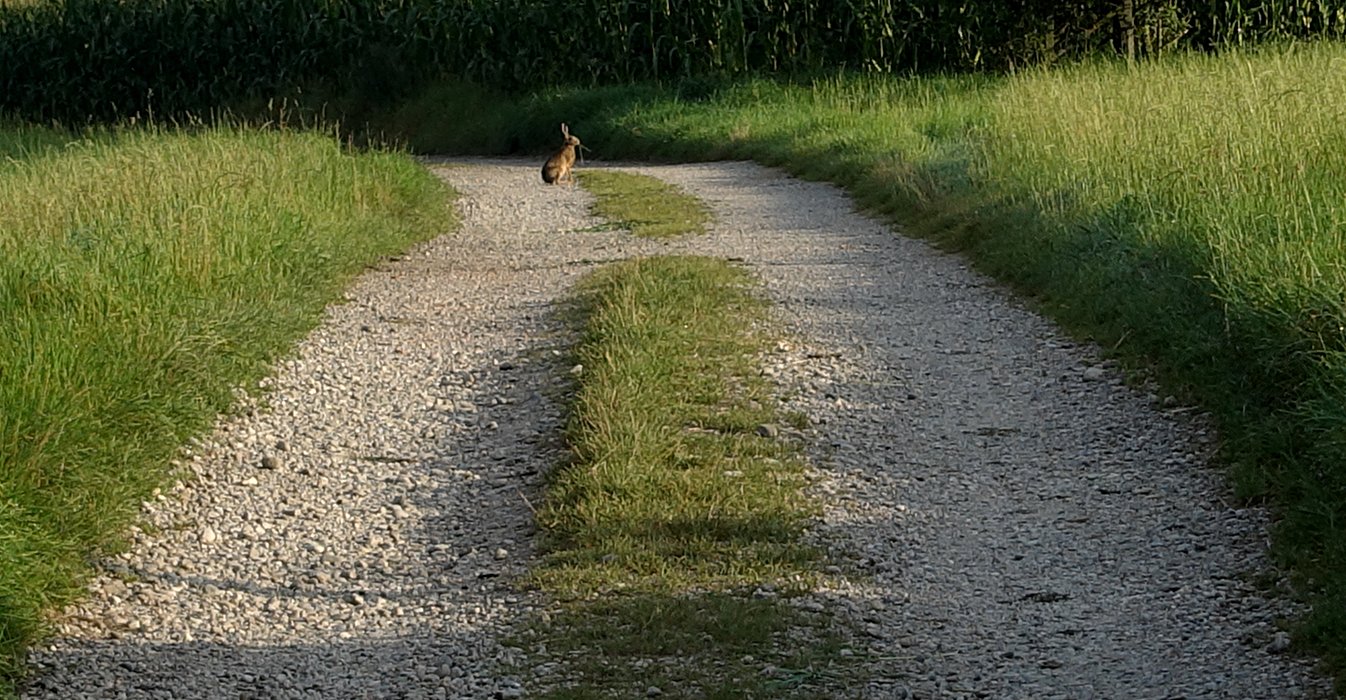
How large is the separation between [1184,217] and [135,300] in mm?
5210

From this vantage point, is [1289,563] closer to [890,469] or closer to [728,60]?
[890,469]

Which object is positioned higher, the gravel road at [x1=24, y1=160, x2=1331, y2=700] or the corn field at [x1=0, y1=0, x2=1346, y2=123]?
the corn field at [x1=0, y1=0, x2=1346, y2=123]

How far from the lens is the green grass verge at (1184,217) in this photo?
5.85m

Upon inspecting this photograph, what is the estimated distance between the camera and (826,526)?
591 cm

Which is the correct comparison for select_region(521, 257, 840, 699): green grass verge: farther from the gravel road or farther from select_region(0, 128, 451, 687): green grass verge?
select_region(0, 128, 451, 687): green grass verge

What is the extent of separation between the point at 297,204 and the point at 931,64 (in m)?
15.4

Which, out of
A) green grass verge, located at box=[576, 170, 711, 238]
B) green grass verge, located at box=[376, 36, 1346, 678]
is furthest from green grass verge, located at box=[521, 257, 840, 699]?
green grass verge, located at box=[576, 170, 711, 238]

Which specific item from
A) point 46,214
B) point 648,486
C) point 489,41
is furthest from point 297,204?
point 489,41

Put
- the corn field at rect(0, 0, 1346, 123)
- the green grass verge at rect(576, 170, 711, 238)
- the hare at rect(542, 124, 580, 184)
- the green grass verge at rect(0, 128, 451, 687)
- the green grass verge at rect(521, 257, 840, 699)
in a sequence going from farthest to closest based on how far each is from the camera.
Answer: the corn field at rect(0, 0, 1346, 123) → the hare at rect(542, 124, 580, 184) → the green grass verge at rect(576, 170, 711, 238) → the green grass verge at rect(0, 128, 451, 687) → the green grass verge at rect(521, 257, 840, 699)

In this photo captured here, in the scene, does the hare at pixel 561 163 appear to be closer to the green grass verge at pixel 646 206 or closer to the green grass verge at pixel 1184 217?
the green grass verge at pixel 646 206

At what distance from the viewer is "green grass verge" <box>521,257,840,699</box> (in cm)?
478

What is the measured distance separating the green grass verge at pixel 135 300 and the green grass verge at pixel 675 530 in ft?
5.12

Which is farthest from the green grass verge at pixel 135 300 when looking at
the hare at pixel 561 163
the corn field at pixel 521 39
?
the corn field at pixel 521 39

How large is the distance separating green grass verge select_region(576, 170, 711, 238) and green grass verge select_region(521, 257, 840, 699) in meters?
4.33
